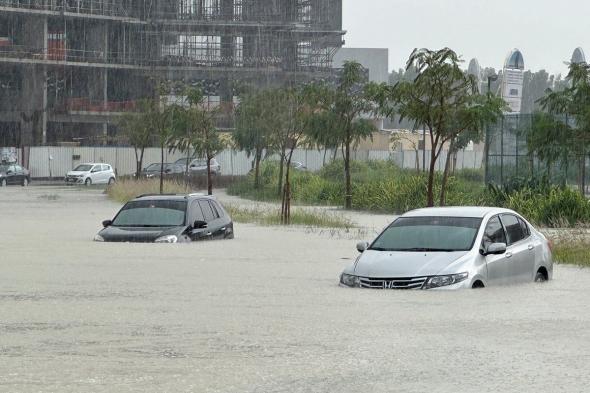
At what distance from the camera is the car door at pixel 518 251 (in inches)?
709

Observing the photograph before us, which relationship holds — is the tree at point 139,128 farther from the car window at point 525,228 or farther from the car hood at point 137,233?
the car window at point 525,228

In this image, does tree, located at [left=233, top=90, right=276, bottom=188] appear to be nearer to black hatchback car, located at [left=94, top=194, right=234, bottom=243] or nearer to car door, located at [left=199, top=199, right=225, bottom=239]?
car door, located at [left=199, top=199, right=225, bottom=239]

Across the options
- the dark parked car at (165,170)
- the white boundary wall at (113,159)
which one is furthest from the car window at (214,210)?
the white boundary wall at (113,159)

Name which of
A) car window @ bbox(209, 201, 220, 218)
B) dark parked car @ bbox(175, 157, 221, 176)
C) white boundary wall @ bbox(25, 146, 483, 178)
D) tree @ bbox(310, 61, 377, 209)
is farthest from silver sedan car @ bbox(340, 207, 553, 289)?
white boundary wall @ bbox(25, 146, 483, 178)

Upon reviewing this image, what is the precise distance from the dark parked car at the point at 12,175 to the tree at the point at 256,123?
1518cm

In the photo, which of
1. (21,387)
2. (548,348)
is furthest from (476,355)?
(21,387)

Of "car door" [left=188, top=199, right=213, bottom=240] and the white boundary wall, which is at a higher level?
"car door" [left=188, top=199, right=213, bottom=240]

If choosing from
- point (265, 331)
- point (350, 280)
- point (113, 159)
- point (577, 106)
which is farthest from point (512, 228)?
point (113, 159)

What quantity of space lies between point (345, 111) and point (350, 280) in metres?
36.5

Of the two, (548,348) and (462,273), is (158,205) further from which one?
(548,348)

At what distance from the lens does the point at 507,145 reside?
178ft

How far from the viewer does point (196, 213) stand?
90.2 ft

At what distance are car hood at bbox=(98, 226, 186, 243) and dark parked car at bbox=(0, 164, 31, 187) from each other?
56.2 metres

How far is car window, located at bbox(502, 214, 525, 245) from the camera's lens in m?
18.4
